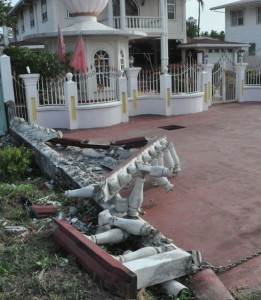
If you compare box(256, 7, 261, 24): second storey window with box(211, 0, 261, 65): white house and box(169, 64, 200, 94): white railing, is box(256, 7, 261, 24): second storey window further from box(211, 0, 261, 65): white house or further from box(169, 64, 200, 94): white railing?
box(169, 64, 200, 94): white railing

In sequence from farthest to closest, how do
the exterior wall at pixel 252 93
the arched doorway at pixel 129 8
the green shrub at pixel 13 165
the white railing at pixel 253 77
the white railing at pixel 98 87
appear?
the arched doorway at pixel 129 8, the white railing at pixel 253 77, the exterior wall at pixel 252 93, the white railing at pixel 98 87, the green shrub at pixel 13 165

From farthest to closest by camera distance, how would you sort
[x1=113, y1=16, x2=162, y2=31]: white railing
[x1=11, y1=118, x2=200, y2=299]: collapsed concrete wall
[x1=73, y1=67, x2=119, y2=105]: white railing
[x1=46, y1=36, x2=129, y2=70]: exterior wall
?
[x1=113, y1=16, x2=162, y2=31]: white railing → [x1=46, y1=36, x2=129, y2=70]: exterior wall → [x1=73, y1=67, x2=119, y2=105]: white railing → [x1=11, y1=118, x2=200, y2=299]: collapsed concrete wall

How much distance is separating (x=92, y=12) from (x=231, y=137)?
918 centimetres

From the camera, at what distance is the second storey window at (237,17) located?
3173 cm

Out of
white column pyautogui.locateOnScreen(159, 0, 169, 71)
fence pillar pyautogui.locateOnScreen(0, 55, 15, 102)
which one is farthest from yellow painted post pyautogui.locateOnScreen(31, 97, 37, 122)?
white column pyautogui.locateOnScreen(159, 0, 169, 71)

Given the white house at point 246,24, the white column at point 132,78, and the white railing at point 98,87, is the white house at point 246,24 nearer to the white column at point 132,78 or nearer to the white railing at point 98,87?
the white column at point 132,78

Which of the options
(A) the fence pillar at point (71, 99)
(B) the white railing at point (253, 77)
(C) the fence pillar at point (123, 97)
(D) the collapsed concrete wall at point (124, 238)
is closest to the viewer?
(D) the collapsed concrete wall at point (124, 238)

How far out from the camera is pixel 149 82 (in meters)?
14.6

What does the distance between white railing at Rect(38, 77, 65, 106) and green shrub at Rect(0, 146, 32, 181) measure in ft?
17.3

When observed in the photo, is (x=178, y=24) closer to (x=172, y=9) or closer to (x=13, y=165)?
(x=172, y=9)

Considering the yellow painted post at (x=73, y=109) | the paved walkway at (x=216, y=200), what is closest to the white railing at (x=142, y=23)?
the yellow painted post at (x=73, y=109)

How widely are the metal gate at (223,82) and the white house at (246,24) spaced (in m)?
14.0

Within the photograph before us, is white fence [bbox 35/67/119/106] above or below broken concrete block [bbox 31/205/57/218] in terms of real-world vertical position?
above

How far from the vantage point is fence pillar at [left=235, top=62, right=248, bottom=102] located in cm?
1766
